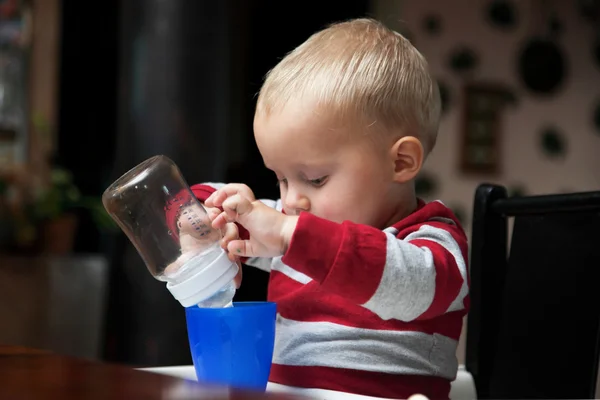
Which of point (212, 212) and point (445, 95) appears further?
point (445, 95)

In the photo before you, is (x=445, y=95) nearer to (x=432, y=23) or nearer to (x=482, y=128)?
(x=482, y=128)

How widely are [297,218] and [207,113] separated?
1.88m

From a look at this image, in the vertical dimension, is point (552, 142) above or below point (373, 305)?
below

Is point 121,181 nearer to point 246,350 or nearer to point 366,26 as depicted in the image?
point 246,350

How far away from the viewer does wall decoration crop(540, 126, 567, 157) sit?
4.82 meters

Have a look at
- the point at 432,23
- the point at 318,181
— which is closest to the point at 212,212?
the point at 318,181

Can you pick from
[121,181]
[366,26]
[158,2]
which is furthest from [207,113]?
[121,181]

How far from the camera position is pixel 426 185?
451 cm

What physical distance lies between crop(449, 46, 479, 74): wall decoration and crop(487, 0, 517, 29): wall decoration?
25cm

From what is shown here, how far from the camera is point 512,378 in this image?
38.8 inches

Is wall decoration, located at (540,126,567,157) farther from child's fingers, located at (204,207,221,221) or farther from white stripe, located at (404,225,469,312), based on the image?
child's fingers, located at (204,207,221,221)

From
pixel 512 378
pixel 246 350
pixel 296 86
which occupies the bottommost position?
pixel 512 378

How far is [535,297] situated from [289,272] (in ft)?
0.98

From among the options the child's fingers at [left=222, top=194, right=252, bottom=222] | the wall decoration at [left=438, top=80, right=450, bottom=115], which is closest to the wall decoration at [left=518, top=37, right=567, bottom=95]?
the wall decoration at [left=438, top=80, right=450, bottom=115]
